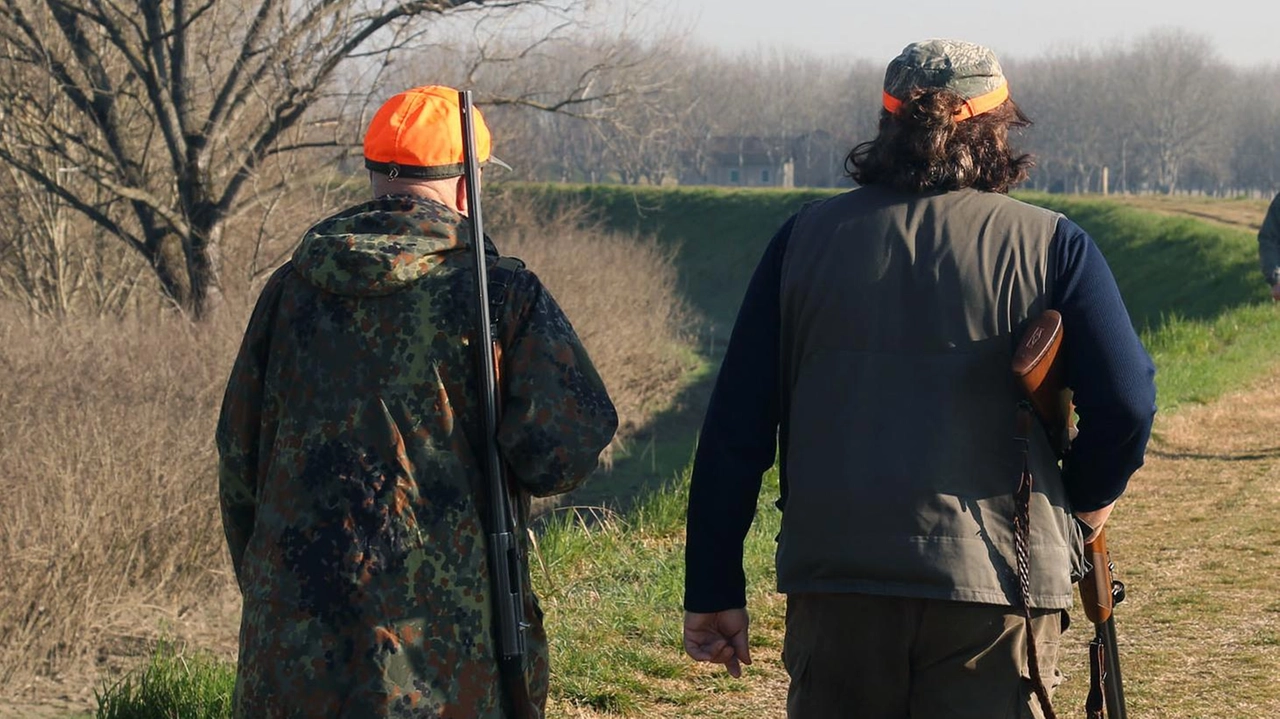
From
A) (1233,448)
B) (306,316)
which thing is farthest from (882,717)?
(1233,448)

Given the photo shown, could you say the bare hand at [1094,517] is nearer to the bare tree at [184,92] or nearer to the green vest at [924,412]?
the green vest at [924,412]

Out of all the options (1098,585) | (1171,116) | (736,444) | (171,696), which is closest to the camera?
(736,444)

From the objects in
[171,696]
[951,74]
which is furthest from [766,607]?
[951,74]

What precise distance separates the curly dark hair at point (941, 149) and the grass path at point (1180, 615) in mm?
2652

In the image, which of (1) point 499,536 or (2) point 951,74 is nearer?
(2) point 951,74

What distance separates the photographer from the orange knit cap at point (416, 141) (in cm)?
277

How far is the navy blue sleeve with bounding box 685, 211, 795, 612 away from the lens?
2.51 meters

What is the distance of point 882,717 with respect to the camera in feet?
7.75

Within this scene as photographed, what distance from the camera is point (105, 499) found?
1005cm

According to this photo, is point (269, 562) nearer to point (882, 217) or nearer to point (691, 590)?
point (691, 590)

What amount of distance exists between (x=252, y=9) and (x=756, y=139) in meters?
94.6

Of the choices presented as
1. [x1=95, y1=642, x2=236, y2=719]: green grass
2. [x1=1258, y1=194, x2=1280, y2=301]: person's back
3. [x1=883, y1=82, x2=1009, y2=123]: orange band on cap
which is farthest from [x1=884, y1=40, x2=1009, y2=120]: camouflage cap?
[x1=1258, y1=194, x2=1280, y2=301]: person's back

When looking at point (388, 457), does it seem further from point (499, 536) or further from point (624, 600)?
point (624, 600)

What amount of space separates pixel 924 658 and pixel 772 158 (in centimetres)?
10827
